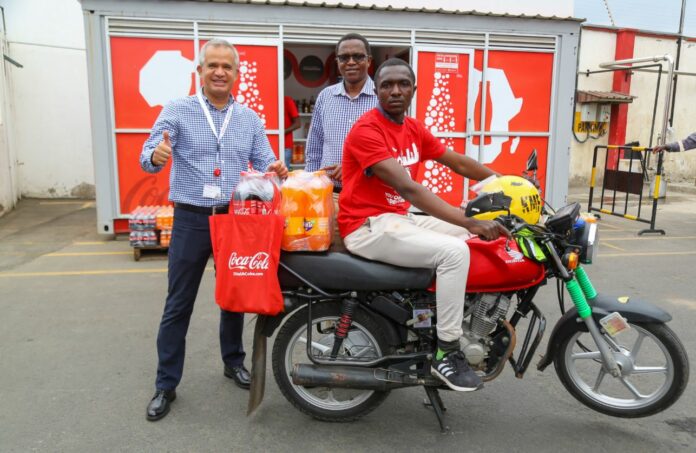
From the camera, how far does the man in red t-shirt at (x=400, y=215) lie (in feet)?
9.17

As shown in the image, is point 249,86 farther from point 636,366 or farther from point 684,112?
point 684,112

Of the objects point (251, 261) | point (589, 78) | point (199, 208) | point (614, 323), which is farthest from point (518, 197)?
point (589, 78)

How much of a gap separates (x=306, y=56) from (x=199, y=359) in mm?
8307

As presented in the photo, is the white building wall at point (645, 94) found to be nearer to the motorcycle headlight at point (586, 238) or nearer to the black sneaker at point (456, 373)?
the motorcycle headlight at point (586, 238)

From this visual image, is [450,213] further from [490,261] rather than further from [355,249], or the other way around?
[355,249]

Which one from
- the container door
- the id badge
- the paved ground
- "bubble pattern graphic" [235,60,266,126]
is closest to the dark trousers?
the id badge

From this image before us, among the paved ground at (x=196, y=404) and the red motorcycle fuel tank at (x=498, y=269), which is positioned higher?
the red motorcycle fuel tank at (x=498, y=269)

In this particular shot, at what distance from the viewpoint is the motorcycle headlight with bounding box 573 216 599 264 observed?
2961mm

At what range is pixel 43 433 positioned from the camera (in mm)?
3055

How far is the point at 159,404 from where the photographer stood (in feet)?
10.7

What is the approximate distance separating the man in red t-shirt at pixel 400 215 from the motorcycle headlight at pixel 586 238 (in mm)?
531

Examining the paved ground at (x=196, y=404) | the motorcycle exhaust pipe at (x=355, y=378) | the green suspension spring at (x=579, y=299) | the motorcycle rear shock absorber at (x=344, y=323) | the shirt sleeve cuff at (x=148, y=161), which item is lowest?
the paved ground at (x=196, y=404)

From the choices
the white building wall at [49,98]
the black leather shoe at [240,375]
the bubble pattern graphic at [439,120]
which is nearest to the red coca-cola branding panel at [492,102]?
the bubble pattern graphic at [439,120]

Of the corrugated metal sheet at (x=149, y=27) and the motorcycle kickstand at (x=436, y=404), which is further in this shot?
the corrugated metal sheet at (x=149, y=27)
